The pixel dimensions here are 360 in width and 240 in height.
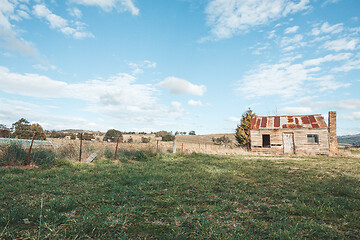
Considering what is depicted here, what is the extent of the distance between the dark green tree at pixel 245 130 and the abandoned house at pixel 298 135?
9.74ft

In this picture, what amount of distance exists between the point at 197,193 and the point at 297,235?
9.84ft

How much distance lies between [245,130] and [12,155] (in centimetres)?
2655

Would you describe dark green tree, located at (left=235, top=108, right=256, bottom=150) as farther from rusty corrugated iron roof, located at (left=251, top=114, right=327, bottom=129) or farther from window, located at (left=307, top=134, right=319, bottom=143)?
window, located at (left=307, top=134, right=319, bottom=143)

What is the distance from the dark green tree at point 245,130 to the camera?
1123 inches

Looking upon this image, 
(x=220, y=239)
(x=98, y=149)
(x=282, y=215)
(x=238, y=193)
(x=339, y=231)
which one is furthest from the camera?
(x=98, y=149)

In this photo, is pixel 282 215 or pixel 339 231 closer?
pixel 339 231

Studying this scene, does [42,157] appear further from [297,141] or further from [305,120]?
[305,120]

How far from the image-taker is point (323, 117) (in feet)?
81.0

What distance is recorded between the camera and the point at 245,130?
2933 cm

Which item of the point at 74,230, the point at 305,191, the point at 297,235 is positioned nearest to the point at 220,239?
the point at 297,235

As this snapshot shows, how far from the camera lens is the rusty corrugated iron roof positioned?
23875 millimetres

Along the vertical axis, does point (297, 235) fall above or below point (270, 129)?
below

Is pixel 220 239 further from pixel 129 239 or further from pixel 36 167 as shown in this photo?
pixel 36 167

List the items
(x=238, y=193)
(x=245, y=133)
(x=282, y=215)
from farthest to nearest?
(x=245, y=133) < (x=238, y=193) < (x=282, y=215)
